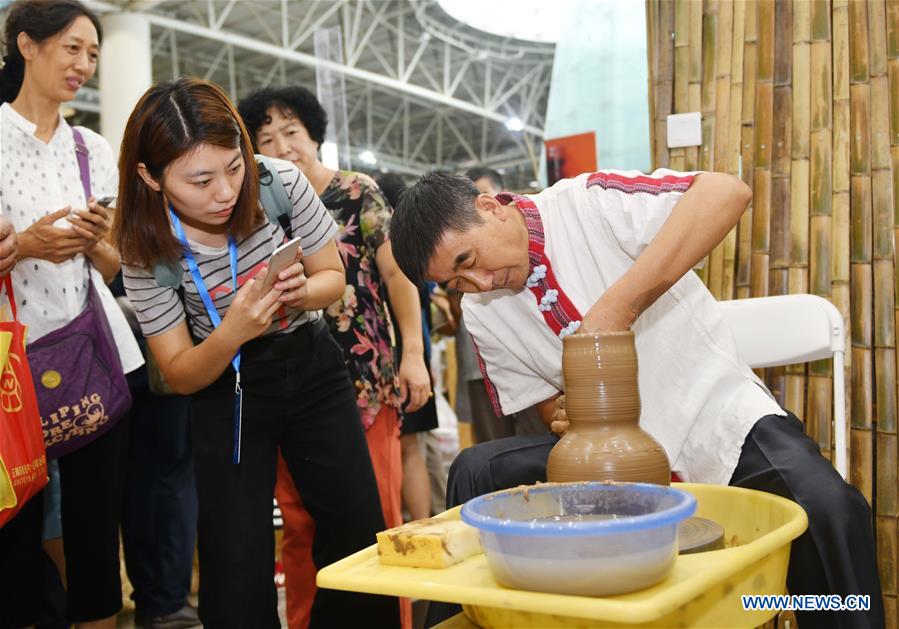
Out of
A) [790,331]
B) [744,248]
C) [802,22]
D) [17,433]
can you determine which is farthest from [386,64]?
[17,433]

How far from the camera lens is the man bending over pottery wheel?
1.69 m

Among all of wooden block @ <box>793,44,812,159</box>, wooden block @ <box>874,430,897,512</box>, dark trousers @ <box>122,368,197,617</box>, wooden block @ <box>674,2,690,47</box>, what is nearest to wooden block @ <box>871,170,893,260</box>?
wooden block @ <box>793,44,812,159</box>

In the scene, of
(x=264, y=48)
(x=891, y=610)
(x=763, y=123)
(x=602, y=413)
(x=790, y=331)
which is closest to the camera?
(x=602, y=413)

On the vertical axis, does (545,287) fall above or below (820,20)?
below

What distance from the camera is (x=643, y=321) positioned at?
1.93 metres

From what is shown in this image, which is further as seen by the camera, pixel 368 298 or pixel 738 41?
pixel 738 41

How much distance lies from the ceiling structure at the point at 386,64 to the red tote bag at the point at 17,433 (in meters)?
7.15

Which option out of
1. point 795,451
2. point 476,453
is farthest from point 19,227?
point 795,451

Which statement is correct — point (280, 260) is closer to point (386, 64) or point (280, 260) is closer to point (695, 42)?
point (695, 42)

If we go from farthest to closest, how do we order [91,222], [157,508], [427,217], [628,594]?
[157,508] → [91,222] → [427,217] → [628,594]

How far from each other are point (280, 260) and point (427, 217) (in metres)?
A: 0.32

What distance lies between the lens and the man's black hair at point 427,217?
181 cm

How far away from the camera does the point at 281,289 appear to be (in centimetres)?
189

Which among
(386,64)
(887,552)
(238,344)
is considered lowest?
(887,552)
